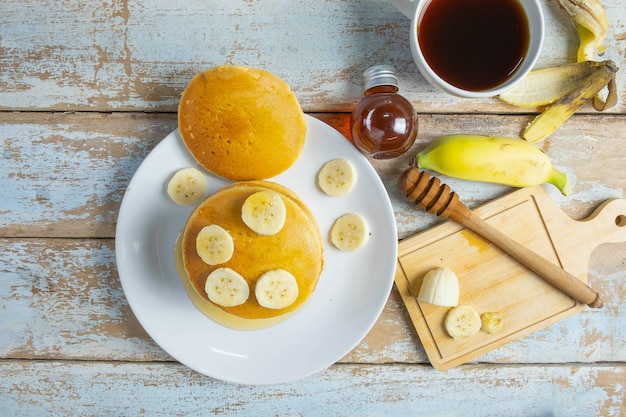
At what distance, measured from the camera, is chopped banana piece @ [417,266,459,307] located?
122 centimetres

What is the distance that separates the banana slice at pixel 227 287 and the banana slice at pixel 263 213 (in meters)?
0.11

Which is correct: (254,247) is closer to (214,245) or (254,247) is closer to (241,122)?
(214,245)

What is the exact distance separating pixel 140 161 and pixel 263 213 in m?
0.41

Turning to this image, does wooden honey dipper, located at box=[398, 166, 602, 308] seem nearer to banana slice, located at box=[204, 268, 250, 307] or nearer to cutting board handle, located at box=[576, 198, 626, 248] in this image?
cutting board handle, located at box=[576, 198, 626, 248]

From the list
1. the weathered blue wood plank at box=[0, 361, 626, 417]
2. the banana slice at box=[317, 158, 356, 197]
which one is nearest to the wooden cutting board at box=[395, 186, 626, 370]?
the weathered blue wood plank at box=[0, 361, 626, 417]

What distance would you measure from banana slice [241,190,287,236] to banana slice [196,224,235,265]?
53 mm

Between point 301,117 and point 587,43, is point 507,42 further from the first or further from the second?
point 301,117

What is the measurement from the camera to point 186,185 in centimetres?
118

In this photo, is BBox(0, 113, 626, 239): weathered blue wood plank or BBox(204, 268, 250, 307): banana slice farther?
BBox(0, 113, 626, 239): weathered blue wood plank

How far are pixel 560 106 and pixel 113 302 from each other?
1.15 metres

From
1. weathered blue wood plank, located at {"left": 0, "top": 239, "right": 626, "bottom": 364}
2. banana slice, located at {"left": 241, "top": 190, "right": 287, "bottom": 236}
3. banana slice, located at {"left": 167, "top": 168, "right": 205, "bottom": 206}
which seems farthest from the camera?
weathered blue wood plank, located at {"left": 0, "top": 239, "right": 626, "bottom": 364}

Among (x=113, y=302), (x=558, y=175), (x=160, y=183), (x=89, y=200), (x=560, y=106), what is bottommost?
(x=113, y=302)

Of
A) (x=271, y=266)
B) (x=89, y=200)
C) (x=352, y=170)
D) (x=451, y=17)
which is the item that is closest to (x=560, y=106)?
(x=451, y=17)

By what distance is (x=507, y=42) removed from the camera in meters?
1.12
